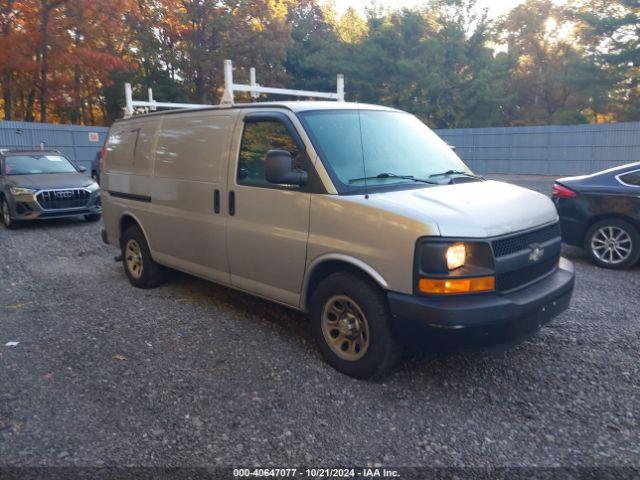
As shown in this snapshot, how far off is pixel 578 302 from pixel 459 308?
2961 millimetres

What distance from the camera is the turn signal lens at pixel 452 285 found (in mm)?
3393

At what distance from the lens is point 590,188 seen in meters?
7.17

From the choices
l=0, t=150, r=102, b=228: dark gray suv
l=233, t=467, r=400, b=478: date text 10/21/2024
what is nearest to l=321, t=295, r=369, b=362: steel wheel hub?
l=233, t=467, r=400, b=478: date text 10/21/2024

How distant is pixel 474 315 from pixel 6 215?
10433mm

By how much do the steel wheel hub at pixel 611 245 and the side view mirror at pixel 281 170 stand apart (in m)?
4.99

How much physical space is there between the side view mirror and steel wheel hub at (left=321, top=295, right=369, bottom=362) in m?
0.92

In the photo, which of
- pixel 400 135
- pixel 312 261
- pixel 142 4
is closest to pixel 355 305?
pixel 312 261

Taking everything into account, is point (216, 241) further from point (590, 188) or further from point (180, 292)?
point (590, 188)

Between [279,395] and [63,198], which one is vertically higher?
[63,198]

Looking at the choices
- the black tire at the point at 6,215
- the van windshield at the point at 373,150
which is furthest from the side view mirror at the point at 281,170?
the black tire at the point at 6,215

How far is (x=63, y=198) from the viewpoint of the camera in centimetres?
1069

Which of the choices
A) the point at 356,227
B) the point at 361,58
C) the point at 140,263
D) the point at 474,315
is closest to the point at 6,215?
the point at 140,263

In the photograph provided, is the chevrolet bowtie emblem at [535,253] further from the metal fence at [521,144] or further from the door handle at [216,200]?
the metal fence at [521,144]

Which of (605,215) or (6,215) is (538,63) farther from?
(6,215)
